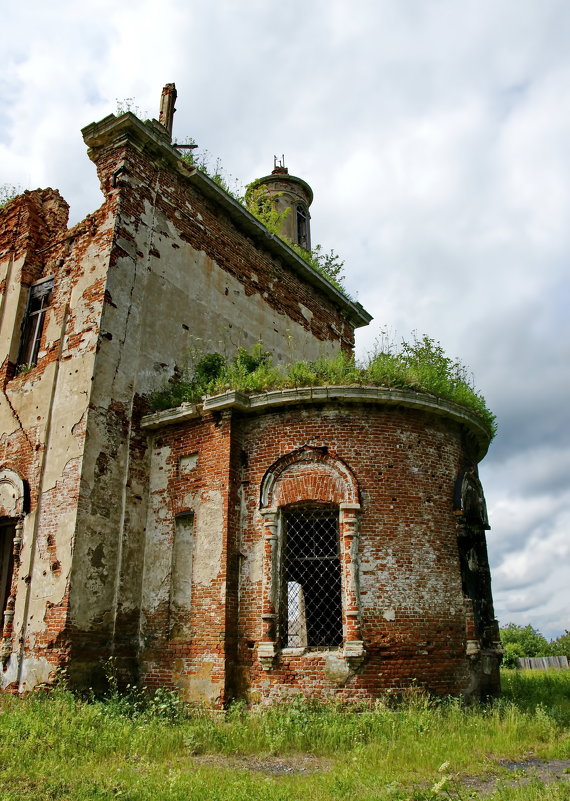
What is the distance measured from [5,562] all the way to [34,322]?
4.29 m

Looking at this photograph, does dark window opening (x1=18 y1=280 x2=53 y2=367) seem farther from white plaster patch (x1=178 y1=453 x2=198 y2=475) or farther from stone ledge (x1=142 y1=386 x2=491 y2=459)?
white plaster patch (x1=178 y1=453 x2=198 y2=475)

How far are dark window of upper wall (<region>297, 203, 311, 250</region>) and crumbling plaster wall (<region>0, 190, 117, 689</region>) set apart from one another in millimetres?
8223

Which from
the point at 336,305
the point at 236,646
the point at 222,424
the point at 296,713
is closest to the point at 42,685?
the point at 236,646

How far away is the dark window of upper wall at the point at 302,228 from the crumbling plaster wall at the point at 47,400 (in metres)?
8.22

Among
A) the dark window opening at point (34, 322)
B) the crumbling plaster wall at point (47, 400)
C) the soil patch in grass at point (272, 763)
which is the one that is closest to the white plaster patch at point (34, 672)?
the crumbling plaster wall at point (47, 400)

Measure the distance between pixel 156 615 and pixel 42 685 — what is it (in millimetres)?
1729

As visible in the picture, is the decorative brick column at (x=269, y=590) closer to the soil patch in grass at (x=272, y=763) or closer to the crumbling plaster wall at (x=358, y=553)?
the crumbling plaster wall at (x=358, y=553)

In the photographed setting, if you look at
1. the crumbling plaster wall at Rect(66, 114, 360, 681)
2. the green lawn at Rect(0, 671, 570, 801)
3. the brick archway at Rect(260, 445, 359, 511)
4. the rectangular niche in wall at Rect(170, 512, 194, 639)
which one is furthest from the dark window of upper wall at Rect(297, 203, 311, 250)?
the green lawn at Rect(0, 671, 570, 801)

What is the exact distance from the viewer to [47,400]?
34.6 ft

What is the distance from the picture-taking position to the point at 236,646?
8891mm

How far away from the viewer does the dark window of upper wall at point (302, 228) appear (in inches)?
765

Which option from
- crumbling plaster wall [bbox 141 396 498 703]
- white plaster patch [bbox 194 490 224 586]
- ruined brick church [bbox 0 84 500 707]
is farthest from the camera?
white plaster patch [bbox 194 490 224 586]

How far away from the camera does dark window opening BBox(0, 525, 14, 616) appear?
34.5 feet

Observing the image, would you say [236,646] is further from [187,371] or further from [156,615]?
[187,371]
